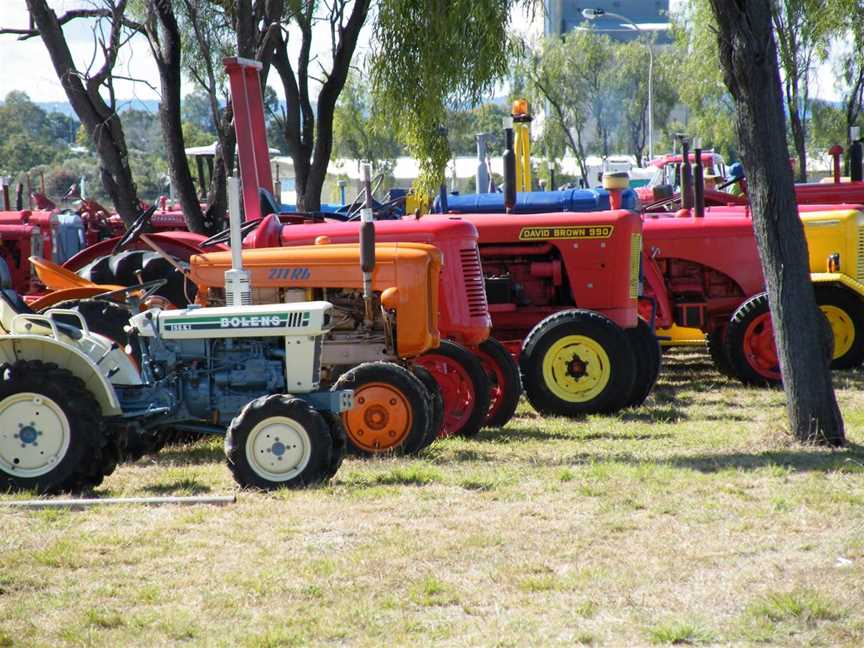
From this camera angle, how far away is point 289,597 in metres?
4.80

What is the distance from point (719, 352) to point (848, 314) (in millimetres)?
1140

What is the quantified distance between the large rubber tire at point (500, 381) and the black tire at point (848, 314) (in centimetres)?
369

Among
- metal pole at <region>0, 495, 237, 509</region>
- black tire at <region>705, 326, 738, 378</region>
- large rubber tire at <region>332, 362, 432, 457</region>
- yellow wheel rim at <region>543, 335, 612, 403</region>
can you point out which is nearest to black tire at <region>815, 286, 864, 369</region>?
black tire at <region>705, 326, 738, 378</region>

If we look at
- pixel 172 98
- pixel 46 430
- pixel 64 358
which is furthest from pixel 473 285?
pixel 172 98

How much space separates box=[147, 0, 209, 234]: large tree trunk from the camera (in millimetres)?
13039

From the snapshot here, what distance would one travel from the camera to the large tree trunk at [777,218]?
734 cm

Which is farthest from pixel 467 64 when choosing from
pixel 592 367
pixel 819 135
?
pixel 819 135

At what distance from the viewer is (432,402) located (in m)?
7.81

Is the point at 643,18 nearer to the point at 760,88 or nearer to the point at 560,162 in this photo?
the point at 560,162

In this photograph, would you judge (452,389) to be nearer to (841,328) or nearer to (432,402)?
(432,402)

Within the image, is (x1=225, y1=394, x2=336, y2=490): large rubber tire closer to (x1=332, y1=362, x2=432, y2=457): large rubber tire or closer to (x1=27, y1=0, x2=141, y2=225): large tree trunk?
(x1=332, y1=362, x2=432, y2=457): large rubber tire

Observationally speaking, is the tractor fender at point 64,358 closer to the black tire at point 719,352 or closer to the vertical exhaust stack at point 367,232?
the vertical exhaust stack at point 367,232

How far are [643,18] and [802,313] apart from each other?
116 m

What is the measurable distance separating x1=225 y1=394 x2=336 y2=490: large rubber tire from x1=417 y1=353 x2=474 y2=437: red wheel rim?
179 cm
